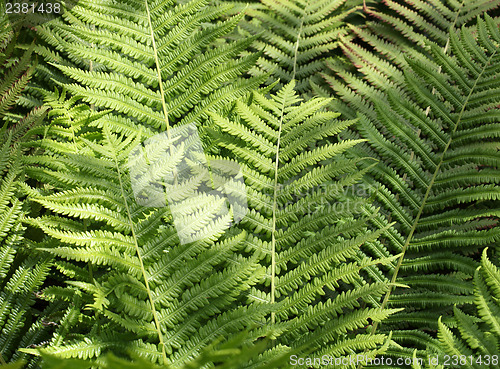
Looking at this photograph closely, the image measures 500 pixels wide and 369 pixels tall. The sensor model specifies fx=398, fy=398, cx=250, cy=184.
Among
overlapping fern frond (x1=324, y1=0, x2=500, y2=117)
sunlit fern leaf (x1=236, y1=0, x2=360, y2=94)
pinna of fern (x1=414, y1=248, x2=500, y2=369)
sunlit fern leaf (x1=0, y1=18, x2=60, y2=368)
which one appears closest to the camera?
pinna of fern (x1=414, y1=248, x2=500, y2=369)

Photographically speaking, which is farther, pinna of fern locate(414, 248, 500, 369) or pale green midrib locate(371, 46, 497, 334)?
pale green midrib locate(371, 46, 497, 334)

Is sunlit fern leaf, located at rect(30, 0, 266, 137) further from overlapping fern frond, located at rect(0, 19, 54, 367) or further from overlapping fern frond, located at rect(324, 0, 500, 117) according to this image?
overlapping fern frond, located at rect(324, 0, 500, 117)

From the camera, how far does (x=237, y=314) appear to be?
0.96 metres

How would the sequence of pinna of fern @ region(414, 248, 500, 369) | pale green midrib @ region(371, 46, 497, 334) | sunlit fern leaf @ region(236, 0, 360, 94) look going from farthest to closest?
sunlit fern leaf @ region(236, 0, 360, 94) < pale green midrib @ region(371, 46, 497, 334) < pinna of fern @ region(414, 248, 500, 369)

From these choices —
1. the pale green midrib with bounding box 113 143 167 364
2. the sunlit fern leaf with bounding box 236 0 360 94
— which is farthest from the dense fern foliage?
the sunlit fern leaf with bounding box 236 0 360 94

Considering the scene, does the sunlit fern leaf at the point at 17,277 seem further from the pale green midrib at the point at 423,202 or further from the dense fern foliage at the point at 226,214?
the pale green midrib at the point at 423,202

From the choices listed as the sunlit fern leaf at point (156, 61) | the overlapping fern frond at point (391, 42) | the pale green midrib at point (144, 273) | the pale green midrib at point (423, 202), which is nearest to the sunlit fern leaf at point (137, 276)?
the pale green midrib at point (144, 273)

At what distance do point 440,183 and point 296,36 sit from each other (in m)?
0.92

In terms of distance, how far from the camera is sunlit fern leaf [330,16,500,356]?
116cm

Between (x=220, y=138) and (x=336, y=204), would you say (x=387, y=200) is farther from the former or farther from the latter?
(x=220, y=138)

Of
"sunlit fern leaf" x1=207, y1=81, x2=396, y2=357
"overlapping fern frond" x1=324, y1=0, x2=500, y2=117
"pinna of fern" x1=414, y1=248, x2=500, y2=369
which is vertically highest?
"overlapping fern frond" x1=324, y1=0, x2=500, y2=117

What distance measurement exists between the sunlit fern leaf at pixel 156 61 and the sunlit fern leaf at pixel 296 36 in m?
0.39

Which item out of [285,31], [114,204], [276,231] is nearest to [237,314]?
[276,231]

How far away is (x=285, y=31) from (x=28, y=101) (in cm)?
110
